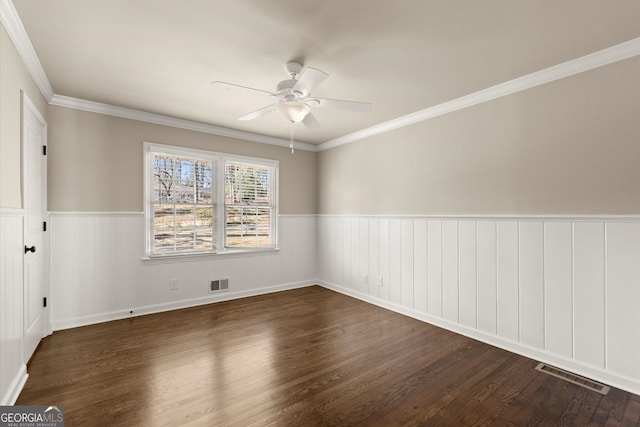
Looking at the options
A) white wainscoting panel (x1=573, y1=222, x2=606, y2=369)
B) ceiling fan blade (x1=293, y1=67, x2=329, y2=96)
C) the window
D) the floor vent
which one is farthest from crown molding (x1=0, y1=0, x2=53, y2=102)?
the floor vent

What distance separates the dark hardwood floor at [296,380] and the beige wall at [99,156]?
151 centimetres

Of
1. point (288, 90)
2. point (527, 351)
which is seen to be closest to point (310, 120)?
point (288, 90)

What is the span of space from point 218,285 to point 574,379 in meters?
4.16

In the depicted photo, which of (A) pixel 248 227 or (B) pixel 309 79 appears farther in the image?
(A) pixel 248 227

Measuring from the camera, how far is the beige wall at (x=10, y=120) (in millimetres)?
→ 1970

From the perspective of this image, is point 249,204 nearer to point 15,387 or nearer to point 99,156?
point 99,156

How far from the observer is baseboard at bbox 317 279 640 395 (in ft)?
7.53

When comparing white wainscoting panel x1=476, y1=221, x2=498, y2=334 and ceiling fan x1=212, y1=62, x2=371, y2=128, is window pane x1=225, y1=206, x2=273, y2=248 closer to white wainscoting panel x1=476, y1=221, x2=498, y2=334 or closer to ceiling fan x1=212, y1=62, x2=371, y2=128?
ceiling fan x1=212, y1=62, x2=371, y2=128

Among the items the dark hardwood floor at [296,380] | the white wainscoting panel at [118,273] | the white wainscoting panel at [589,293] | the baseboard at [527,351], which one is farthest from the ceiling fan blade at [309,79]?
the baseboard at [527,351]

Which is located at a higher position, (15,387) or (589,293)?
(589,293)

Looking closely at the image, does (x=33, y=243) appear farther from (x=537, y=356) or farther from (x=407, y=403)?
(x=537, y=356)

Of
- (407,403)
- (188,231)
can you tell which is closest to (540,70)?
(407,403)

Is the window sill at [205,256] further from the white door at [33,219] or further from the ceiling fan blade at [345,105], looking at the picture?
the ceiling fan blade at [345,105]

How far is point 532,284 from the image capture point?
2.78 metres
